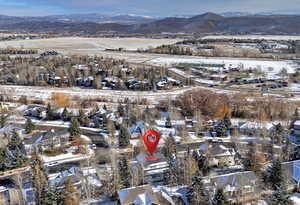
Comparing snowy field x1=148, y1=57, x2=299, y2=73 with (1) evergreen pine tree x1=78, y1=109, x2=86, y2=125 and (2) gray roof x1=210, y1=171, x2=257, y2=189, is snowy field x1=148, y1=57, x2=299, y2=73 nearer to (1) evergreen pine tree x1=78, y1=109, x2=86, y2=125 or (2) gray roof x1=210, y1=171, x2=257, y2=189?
(1) evergreen pine tree x1=78, y1=109, x2=86, y2=125

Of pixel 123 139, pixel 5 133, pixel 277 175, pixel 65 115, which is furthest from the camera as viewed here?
pixel 65 115

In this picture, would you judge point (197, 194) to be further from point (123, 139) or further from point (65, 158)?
point (65, 158)

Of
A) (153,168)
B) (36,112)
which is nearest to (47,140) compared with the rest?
(36,112)

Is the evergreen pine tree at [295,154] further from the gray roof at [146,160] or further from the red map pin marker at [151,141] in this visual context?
the red map pin marker at [151,141]

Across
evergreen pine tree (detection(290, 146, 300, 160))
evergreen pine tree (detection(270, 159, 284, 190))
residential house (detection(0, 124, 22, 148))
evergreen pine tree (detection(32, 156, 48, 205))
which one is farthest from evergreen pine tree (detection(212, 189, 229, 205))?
residential house (detection(0, 124, 22, 148))

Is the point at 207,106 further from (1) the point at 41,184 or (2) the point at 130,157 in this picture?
(1) the point at 41,184

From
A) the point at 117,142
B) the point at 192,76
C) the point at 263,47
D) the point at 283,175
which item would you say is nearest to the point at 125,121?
the point at 117,142
